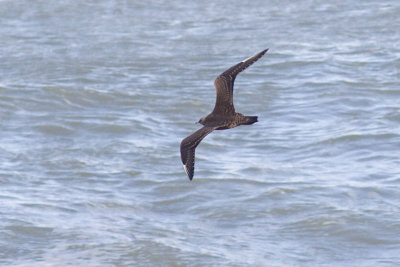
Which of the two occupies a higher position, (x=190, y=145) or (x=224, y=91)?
(x=224, y=91)

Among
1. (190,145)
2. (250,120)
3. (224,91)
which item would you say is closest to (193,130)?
(224,91)

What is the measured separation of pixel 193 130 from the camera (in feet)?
47.3

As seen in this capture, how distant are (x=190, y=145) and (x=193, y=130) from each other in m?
6.56

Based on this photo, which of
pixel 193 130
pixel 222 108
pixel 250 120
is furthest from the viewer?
pixel 193 130

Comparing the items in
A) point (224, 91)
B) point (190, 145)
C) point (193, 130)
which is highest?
point (224, 91)

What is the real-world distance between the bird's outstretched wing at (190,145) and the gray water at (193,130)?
2.60 metres

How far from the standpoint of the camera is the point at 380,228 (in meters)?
11.4

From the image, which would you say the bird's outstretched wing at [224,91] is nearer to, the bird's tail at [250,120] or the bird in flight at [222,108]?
the bird in flight at [222,108]

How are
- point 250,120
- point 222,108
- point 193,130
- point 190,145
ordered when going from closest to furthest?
point 250,120 → point 190,145 → point 222,108 → point 193,130

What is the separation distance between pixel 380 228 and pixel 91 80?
7082mm

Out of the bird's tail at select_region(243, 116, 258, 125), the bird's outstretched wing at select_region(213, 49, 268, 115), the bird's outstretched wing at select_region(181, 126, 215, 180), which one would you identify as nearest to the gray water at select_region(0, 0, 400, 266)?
the bird's outstretched wing at select_region(181, 126, 215, 180)

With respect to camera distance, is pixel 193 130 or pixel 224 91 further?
pixel 193 130

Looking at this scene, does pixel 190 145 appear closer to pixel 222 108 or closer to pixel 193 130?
pixel 222 108

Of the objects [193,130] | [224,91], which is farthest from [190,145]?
[193,130]
